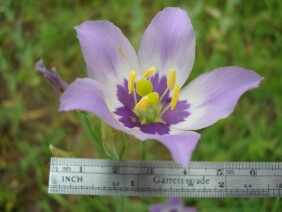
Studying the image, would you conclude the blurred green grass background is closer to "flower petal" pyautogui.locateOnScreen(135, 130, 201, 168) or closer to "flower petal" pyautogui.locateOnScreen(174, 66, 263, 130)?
"flower petal" pyautogui.locateOnScreen(174, 66, 263, 130)

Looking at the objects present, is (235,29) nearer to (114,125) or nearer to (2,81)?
(2,81)

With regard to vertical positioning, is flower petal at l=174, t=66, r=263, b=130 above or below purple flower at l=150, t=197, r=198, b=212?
above

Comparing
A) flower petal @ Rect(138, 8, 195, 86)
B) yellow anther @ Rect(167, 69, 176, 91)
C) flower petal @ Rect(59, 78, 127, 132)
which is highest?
flower petal @ Rect(138, 8, 195, 86)

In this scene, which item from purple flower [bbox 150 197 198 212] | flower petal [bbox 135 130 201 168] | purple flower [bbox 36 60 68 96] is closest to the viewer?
flower petal [bbox 135 130 201 168]

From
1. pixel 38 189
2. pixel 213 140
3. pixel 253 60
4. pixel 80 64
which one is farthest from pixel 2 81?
pixel 253 60

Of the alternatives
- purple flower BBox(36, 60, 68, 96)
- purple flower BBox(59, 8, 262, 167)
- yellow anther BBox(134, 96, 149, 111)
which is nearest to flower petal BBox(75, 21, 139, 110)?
purple flower BBox(59, 8, 262, 167)

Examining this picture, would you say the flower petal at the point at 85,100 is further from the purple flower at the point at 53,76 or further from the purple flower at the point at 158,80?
the purple flower at the point at 53,76
